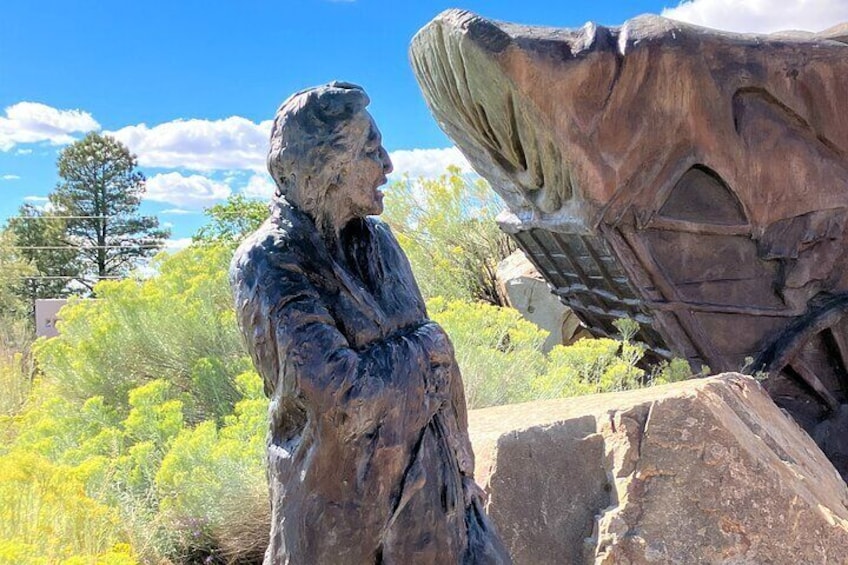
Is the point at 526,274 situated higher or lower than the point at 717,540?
higher

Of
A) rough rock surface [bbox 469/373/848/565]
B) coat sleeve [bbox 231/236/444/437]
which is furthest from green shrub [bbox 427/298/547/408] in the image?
coat sleeve [bbox 231/236/444/437]

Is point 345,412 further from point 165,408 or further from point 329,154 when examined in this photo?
point 165,408

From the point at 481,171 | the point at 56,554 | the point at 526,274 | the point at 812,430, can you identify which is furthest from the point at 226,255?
the point at 812,430

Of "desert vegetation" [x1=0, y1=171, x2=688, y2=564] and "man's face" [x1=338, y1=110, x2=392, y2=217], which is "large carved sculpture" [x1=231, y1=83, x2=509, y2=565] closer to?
"man's face" [x1=338, y1=110, x2=392, y2=217]

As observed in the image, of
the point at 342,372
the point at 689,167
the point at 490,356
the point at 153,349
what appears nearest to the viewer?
the point at 342,372

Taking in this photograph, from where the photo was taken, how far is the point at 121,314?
5375 millimetres

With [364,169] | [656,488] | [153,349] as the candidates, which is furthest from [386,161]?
[153,349]

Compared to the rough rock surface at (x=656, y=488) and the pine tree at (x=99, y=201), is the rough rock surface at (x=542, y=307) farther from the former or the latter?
the pine tree at (x=99, y=201)

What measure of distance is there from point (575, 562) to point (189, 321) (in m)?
3.40

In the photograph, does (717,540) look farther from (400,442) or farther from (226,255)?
(226,255)

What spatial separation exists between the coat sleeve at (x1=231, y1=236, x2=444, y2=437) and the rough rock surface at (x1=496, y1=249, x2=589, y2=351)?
6.13m

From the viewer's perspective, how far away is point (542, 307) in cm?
773

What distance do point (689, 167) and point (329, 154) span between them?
3769mm

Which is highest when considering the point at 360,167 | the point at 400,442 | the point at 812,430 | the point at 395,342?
the point at 360,167
